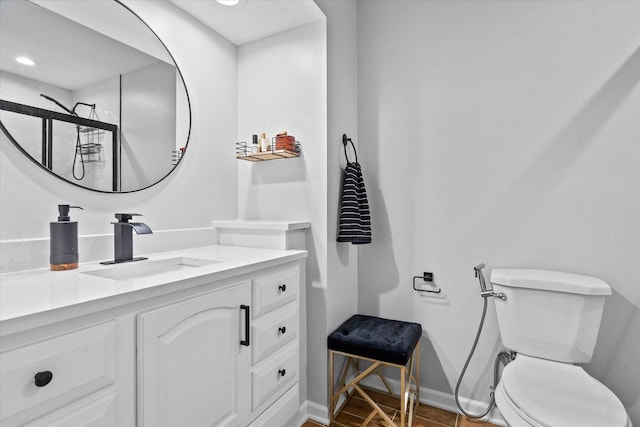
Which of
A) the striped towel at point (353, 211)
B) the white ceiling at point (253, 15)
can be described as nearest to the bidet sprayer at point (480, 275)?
the striped towel at point (353, 211)

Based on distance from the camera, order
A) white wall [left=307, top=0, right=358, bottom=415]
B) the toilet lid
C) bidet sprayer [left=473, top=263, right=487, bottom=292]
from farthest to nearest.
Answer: white wall [left=307, top=0, right=358, bottom=415], bidet sprayer [left=473, top=263, right=487, bottom=292], the toilet lid

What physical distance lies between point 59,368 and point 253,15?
178 centimetres

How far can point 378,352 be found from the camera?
156 cm

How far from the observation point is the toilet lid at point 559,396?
41.5 inches

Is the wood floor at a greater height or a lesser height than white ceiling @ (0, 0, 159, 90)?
lesser

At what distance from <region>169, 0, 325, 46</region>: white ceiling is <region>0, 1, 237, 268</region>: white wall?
59 mm

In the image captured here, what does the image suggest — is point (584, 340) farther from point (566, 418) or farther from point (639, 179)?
point (639, 179)

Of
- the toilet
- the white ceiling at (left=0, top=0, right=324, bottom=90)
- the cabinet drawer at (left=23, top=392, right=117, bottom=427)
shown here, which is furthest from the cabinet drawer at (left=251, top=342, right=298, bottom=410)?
the white ceiling at (left=0, top=0, right=324, bottom=90)

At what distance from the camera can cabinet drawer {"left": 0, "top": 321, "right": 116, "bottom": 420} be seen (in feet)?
2.09

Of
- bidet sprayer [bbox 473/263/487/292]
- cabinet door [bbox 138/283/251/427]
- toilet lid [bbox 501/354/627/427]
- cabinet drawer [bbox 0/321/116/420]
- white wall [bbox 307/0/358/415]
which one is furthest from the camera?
white wall [bbox 307/0/358/415]

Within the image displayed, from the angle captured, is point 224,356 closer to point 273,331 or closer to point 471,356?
point 273,331

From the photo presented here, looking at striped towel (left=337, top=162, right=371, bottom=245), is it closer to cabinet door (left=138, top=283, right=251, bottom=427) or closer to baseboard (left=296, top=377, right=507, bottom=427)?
cabinet door (left=138, top=283, right=251, bottom=427)

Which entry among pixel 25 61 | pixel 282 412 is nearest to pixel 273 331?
pixel 282 412

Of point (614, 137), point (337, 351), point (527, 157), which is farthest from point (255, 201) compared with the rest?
point (614, 137)
